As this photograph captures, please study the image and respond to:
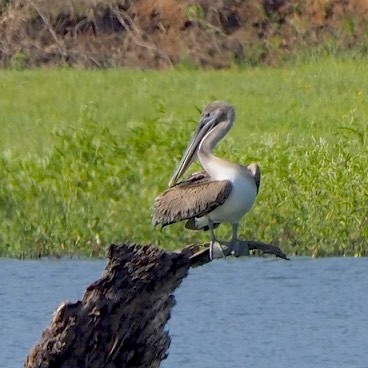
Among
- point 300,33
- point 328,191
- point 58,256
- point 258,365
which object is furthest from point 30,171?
point 300,33

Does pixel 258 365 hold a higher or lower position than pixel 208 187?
lower

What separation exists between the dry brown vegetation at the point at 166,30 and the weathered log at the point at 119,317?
13467 millimetres

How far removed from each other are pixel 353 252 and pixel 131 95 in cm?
659

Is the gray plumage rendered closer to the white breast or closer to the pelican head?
the white breast

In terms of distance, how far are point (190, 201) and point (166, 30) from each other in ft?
43.3

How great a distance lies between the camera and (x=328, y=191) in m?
10.5

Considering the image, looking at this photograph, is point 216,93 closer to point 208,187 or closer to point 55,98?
point 55,98

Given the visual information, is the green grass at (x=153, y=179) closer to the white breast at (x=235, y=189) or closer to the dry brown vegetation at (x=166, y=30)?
the white breast at (x=235, y=189)

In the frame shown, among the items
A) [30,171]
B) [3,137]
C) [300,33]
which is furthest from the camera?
[300,33]

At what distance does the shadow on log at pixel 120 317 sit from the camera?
5.96m

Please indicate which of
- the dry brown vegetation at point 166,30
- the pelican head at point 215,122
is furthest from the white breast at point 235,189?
the dry brown vegetation at point 166,30

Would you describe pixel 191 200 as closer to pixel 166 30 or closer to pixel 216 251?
pixel 216 251

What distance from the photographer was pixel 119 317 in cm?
606

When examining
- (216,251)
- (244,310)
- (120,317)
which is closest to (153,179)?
(244,310)
